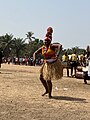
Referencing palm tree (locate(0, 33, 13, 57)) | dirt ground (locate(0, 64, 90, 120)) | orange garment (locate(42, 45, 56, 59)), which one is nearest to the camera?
dirt ground (locate(0, 64, 90, 120))

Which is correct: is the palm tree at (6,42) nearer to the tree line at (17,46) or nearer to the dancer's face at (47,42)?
the tree line at (17,46)

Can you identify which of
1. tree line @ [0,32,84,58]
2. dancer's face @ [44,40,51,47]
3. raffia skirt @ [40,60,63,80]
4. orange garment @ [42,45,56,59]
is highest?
tree line @ [0,32,84,58]

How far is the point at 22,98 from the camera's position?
9.51m

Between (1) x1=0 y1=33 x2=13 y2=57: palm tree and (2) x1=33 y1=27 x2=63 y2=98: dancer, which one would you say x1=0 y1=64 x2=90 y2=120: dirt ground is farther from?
(1) x1=0 y1=33 x2=13 y2=57: palm tree

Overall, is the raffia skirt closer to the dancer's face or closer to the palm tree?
the dancer's face

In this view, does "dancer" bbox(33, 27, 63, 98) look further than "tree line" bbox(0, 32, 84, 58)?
No

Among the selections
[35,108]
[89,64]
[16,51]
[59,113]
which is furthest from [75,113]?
[16,51]

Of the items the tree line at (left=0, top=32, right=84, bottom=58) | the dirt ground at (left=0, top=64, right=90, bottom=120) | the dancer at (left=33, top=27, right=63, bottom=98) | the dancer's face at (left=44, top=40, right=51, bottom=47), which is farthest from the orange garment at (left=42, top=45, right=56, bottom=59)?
the tree line at (left=0, top=32, right=84, bottom=58)

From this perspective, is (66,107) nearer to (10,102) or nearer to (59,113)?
(59,113)

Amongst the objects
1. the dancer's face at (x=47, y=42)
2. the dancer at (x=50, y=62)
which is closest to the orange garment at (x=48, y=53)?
the dancer at (x=50, y=62)

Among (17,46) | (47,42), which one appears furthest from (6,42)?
(47,42)

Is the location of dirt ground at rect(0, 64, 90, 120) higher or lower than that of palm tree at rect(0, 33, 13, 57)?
lower

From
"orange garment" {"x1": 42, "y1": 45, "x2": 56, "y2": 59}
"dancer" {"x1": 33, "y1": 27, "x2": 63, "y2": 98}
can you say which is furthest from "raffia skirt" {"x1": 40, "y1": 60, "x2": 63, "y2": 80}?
"orange garment" {"x1": 42, "y1": 45, "x2": 56, "y2": 59}

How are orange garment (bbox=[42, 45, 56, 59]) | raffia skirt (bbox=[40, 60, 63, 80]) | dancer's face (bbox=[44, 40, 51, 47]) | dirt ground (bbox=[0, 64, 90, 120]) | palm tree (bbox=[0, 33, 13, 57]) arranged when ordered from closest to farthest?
dirt ground (bbox=[0, 64, 90, 120]) < raffia skirt (bbox=[40, 60, 63, 80]) < orange garment (bbox=[42, 45, 56, 59]) < dancer's face (bbox=[44, 40, 51, 47]) < palm tree (bbox=[0, 33, 13, 57])
